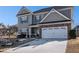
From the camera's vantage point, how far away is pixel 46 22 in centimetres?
702

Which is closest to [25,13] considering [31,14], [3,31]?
[31,14]

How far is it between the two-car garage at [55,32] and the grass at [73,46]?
0.20 metres

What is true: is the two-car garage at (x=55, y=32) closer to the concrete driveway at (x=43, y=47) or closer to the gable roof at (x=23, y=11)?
the concrete driveway at (x=43, y=47)

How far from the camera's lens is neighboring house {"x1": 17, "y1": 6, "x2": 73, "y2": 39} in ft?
22.7

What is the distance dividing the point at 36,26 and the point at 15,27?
0.56 metres

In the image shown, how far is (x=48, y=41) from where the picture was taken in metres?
7.00

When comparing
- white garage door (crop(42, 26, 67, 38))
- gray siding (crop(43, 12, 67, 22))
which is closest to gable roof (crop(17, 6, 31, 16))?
gray siding (crop(43, 12, 67, 22))

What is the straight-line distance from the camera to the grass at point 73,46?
682cm

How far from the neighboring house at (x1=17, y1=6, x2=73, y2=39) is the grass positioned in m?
0.20

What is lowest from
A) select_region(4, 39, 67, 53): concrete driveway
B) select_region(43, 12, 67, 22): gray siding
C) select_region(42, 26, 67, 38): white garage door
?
select_region(4, 39, 67, 53): concrete driveway

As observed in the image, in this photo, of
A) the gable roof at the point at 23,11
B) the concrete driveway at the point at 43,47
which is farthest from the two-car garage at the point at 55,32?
the gable roof at the point at 23,11

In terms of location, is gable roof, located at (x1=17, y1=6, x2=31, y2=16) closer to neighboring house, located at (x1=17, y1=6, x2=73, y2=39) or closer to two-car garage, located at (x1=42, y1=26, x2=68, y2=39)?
neighboring house, located at (x1=17, y1=6, x2=73, y2=39)

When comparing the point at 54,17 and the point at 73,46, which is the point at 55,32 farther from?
the point at 73,46

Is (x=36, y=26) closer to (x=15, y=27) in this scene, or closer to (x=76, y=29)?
(x=15, y=27)
